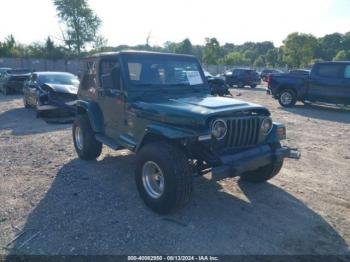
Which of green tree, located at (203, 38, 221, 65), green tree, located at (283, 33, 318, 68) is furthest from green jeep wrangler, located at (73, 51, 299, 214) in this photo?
green tree, located at (283, 33, 318, 68)

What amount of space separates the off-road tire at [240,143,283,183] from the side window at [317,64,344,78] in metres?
10.0

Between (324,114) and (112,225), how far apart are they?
1141 cm

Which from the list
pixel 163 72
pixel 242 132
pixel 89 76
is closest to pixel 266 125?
pixel 242 132

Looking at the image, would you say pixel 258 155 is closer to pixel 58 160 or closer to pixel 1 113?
pixel 58 160

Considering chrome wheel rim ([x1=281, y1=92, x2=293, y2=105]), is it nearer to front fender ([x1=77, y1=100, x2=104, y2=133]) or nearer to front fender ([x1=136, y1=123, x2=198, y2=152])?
front fender ([x1=77, y1=100, x2=104, y2=133])

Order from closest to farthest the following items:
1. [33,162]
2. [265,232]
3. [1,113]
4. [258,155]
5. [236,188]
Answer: [265,232]
[258,155]
[236,188]
[33,162]
[1,113]

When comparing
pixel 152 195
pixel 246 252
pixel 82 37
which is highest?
pixel 82 37

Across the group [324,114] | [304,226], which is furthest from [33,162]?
[324,114]

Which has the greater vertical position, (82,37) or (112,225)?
(82,37)

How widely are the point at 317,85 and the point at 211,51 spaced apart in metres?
46.7

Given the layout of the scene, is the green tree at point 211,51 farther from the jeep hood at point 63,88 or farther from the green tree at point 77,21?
the jeep hood at point 63,88

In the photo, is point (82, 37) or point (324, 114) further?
point (82, 37)

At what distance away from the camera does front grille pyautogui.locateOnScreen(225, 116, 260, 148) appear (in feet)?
13.8

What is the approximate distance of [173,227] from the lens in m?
4.04
